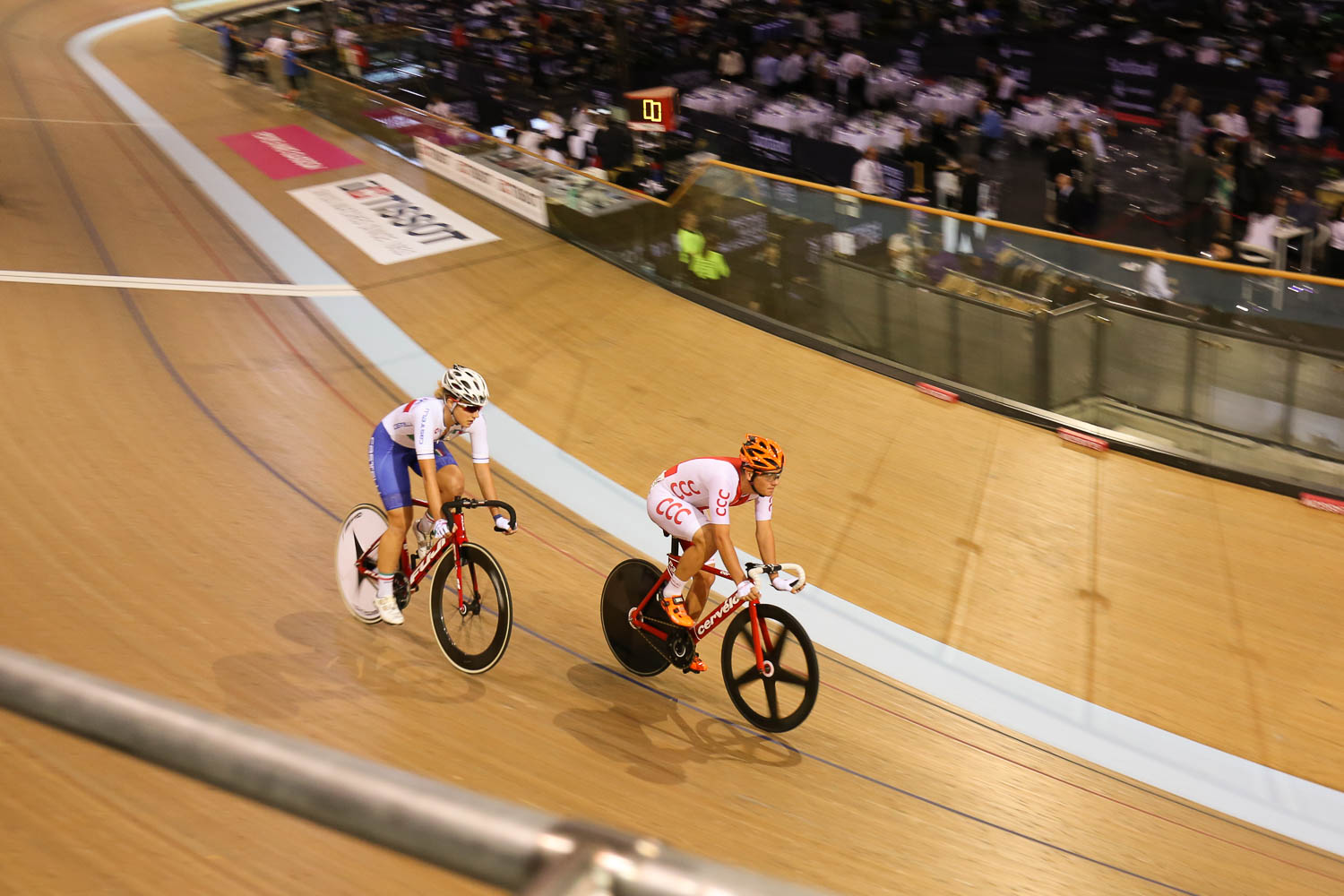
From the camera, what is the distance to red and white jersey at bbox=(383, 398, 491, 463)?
408 centimetres

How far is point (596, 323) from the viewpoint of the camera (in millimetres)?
8648

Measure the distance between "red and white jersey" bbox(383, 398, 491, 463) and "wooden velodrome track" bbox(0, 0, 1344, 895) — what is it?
40.3 inches

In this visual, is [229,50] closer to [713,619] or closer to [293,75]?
[293,75]

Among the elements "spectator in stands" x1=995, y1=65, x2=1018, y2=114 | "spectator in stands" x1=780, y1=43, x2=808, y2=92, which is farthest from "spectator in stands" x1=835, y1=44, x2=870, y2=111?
"spectator in stands" x1=995, y1=65, x2=1018, y2=114

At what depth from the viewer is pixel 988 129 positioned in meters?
13.5

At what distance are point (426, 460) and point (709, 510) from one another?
44.9 inches

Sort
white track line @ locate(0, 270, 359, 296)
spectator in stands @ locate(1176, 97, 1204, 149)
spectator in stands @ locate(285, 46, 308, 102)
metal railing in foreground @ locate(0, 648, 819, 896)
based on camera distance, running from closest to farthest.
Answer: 1. metal railing in foreground @ locate(0, 648, 819, 896)
2. white track line @ locate(0, 270, 359, 296)
3. spectator in stands @ locate(1176, 97, 1204, 149)
4. spectator in stands @ locate(285, 46, 308, 102)

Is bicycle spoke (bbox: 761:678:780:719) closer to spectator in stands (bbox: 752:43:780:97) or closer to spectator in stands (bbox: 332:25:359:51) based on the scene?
spectator in stands (bbox: 752:43:780:97)

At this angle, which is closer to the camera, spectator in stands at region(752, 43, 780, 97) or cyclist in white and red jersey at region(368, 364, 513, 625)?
cyclist in white and red jersey at region(368, 364, 513, 625)

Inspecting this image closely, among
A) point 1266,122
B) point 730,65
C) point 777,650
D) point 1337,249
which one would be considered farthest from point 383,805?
point 730,65

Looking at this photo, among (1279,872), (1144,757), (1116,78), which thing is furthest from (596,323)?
(1116,78)

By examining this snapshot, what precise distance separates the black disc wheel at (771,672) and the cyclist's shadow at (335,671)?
1106 millimetres

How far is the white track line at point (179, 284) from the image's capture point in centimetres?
842

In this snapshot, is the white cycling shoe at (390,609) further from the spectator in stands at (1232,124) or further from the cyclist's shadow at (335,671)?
the spectator in stands at (1232,124)
